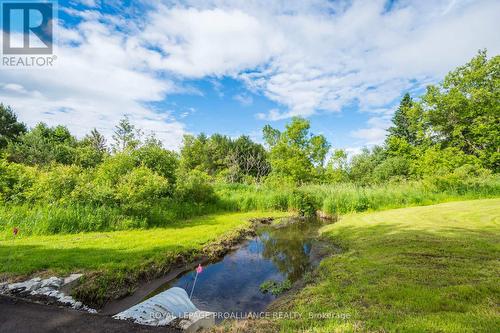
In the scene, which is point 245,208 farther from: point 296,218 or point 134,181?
point 134,181

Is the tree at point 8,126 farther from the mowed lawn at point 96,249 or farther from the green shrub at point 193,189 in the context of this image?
the mowed lawn at point 96,249

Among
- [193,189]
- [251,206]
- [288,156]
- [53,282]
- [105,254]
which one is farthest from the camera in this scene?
[288,156]

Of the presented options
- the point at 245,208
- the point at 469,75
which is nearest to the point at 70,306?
the point at 245,208

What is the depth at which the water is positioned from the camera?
14.6 feet

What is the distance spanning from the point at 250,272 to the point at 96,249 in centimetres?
353

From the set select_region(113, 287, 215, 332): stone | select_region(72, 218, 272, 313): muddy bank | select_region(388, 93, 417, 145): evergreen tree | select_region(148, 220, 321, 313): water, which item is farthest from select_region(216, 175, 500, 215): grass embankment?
select_region(388, 93, 417, 145): evergreen tree

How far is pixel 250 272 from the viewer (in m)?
5.84

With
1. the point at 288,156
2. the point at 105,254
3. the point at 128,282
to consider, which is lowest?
the point at 128,282

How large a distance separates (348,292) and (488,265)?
2.63 meters

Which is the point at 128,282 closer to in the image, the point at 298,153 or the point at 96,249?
the point at 96,249

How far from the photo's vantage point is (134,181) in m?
8.74

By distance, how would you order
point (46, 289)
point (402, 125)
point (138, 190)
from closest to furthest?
point (46, 289)
point (138, 190)
point (402, 125)

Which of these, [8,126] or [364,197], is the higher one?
[8,126]

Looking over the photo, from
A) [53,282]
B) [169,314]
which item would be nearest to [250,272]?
[169,314]
